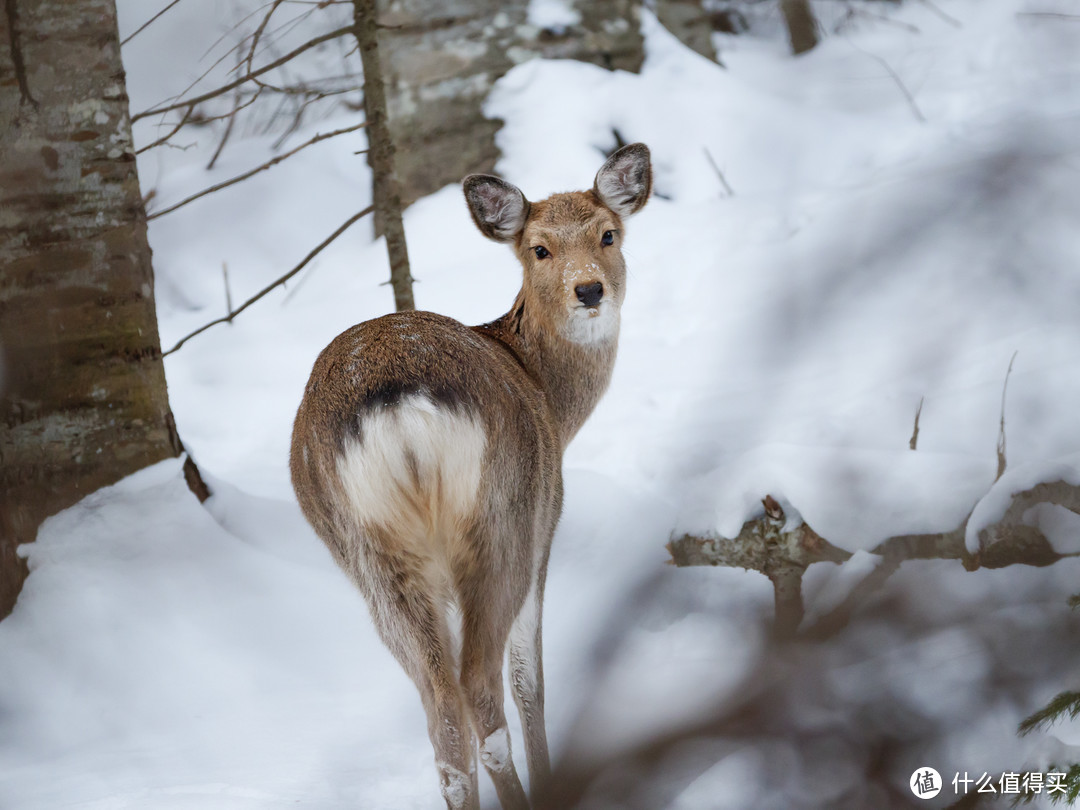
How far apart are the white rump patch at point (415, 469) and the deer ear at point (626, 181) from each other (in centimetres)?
193

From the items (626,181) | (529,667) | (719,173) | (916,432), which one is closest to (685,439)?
(916,432)

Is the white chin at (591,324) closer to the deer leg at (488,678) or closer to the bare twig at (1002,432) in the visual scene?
the deer leg at (488,678)

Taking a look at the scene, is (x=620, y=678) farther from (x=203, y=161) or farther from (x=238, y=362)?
(x=203, y=161)

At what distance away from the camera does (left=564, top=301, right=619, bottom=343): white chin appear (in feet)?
13.4

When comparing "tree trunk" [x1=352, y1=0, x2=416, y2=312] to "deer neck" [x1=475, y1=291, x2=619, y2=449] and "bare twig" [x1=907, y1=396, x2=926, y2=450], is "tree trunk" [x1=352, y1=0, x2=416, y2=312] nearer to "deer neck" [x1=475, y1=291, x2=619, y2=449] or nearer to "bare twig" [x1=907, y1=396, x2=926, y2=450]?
"deer neck" [x1=475, y1=291, x2=619, y2=449]

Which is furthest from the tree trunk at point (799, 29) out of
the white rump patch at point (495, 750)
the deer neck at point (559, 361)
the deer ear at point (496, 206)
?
the white rump patch at point (495, 750)

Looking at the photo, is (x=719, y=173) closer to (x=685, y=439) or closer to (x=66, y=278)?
(x=66, y=278)

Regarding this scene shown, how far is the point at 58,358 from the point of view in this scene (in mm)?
4043

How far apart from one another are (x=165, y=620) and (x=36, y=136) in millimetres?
2058

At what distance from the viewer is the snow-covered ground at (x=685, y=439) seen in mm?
876

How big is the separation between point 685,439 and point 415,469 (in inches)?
62.5

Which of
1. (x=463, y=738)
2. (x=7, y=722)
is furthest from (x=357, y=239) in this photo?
(x=463, y=738)

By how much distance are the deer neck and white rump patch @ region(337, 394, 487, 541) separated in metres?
1.38

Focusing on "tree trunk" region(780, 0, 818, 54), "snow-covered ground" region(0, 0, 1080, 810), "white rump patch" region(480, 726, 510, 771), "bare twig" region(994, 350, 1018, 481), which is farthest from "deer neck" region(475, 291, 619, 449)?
"tree trunk" region(780, 0, 818, 54)
